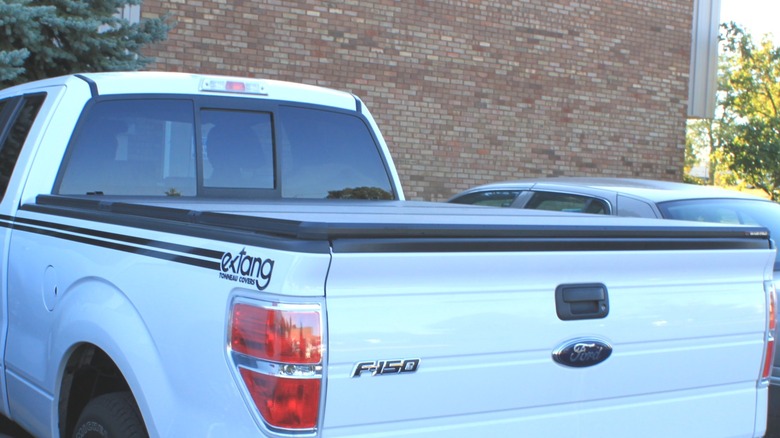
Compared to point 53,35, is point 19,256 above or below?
below

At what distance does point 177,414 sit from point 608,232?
1.45m

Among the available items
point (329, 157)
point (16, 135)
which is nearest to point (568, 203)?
point (329, 157)

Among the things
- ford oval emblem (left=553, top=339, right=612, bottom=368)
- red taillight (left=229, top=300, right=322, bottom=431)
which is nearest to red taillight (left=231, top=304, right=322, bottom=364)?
red taillight (left=229, top=300, right=322, bottom=431)

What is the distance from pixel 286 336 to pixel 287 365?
8 cm

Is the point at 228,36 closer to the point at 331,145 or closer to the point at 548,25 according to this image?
the point at 548,25

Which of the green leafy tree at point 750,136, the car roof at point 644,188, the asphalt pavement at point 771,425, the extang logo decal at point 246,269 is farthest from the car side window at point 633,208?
the green leafy tree at point 750,136

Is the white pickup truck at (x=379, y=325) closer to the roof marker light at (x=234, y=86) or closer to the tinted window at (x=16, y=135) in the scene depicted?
the tinted window at (x=16, y=135)

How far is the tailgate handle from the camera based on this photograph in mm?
2640

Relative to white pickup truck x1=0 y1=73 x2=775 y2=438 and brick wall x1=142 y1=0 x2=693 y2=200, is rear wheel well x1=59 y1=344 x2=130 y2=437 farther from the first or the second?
brick wall x1=142 y1=0 x2=693 y2=200

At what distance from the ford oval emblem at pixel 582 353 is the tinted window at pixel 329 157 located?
103 inches

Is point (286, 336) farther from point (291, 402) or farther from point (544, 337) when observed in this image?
point (544, 337)

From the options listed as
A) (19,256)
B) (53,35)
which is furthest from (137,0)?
(19,256)

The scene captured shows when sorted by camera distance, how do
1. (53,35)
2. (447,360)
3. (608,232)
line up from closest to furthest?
(447,360), (608,232), (53,35)

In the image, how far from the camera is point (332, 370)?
7.47 ft
